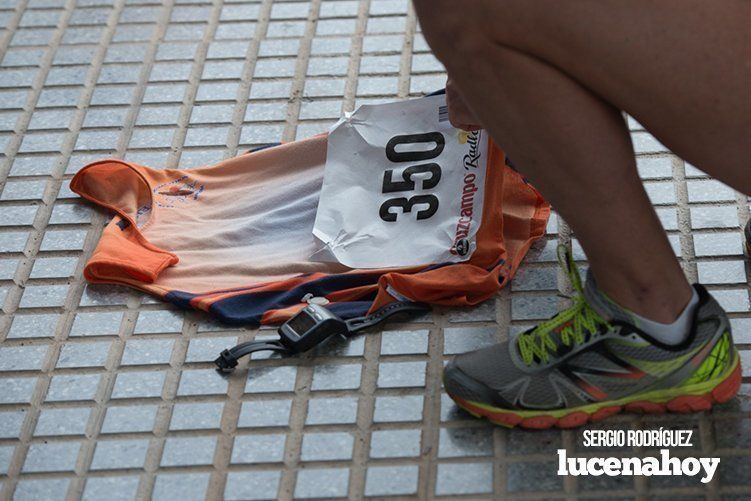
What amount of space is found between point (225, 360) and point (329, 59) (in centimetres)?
113

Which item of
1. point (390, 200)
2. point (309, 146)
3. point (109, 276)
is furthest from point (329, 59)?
point (109, 276)

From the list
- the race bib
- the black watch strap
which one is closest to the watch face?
the black watch strap

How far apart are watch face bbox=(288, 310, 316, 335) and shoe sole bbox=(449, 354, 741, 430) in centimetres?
34

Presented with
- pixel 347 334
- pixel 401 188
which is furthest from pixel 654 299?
pixel 401 188

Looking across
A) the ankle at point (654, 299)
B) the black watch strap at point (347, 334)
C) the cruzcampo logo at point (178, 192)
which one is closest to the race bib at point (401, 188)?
the black watch strap at point (347, 334)

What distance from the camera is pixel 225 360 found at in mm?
2031

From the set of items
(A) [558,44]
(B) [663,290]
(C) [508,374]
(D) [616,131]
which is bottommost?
(C) [508,374]

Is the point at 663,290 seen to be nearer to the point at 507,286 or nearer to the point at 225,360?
the point at 507,286

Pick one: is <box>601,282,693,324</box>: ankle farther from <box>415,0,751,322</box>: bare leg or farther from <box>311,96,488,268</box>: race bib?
<box>311,96,488,268</box>: race bib

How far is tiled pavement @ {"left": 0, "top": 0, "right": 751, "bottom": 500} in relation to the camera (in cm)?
182

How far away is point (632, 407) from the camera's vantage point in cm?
186

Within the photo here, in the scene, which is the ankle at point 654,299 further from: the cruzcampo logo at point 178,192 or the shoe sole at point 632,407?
the cruzcampo logo at point 178,192

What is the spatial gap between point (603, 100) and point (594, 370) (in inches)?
17.1

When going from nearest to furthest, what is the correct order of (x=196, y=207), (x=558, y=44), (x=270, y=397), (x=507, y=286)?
(x=558, y=44) < (x=270, y=397) < (x=507, y=286) < (x=196, y=207)
